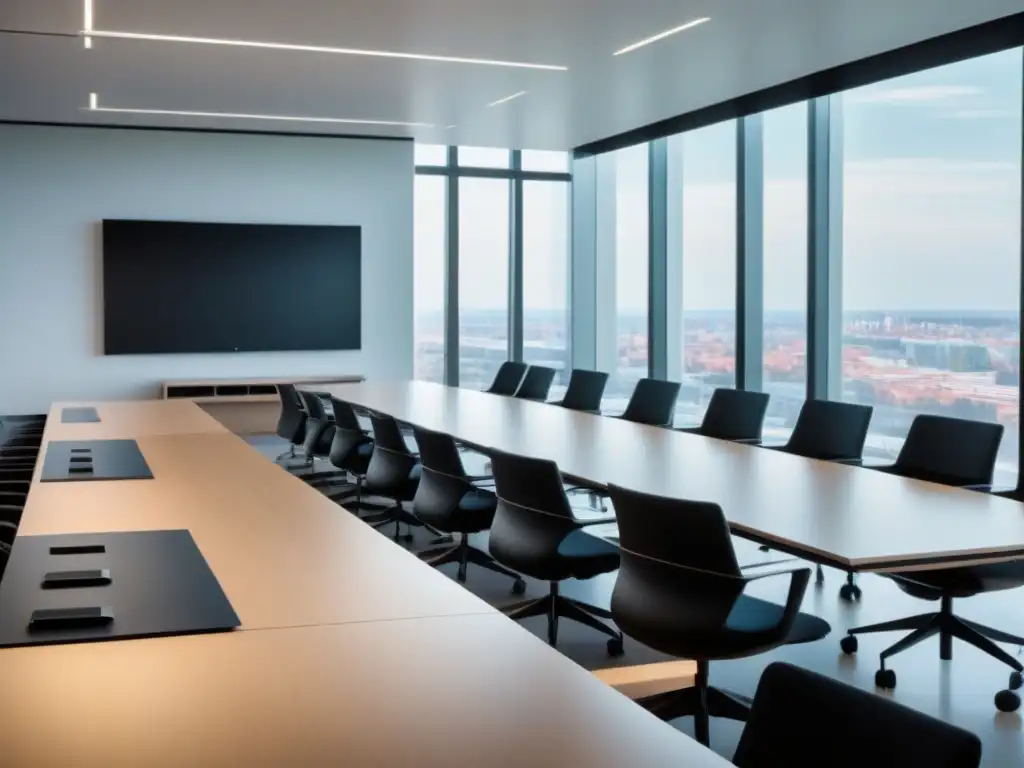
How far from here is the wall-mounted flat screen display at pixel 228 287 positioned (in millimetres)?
10406

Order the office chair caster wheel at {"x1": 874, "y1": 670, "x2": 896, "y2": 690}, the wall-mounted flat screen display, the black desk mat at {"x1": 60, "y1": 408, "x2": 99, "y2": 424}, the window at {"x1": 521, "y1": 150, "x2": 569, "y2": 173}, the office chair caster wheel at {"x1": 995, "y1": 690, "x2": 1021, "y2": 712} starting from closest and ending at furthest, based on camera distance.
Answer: the office chair caster wheel at {"x1": 995, "y1": 690, "x2": 1021, "y2": 712} → the office chair caster wheel at {"x1": 874, "y1": 670, "x2": 896, "y2": 690} → the black desk mat at {"x1": 60, "y1": 408, "x2": 99, "y2": 424} → the wall-mounted flat screen display → the window at {"x1": 521, "y1": 150, "x2": 569, "y2": 173}

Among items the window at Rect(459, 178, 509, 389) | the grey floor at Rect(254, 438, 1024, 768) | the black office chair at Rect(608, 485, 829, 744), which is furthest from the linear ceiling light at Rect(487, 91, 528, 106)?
the black office chair at Rect(608, 485, 829, 744)

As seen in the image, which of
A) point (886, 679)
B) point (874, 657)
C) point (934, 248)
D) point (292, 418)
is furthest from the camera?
point (292, 418)

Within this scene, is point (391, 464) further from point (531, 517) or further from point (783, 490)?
point (783, 490)

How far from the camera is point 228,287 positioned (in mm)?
10734

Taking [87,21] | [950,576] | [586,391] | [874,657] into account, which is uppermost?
[87,21]

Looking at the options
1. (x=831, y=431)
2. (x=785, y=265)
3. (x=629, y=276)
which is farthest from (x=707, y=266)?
(x=831, y=431)

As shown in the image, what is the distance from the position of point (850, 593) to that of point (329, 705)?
4191 mm

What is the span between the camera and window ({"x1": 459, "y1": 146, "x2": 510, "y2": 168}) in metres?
11.8

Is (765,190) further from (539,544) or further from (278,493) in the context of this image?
(278,493)

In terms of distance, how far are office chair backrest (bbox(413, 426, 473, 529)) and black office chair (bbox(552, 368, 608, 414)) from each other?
2834 millimetres

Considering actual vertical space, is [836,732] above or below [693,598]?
above

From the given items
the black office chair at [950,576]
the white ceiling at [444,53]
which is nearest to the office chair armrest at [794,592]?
the black office chair at [950,576]

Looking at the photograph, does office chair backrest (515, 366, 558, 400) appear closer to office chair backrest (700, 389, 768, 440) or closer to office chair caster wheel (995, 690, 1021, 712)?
office chair backrest (700, 389, 768, 440)
